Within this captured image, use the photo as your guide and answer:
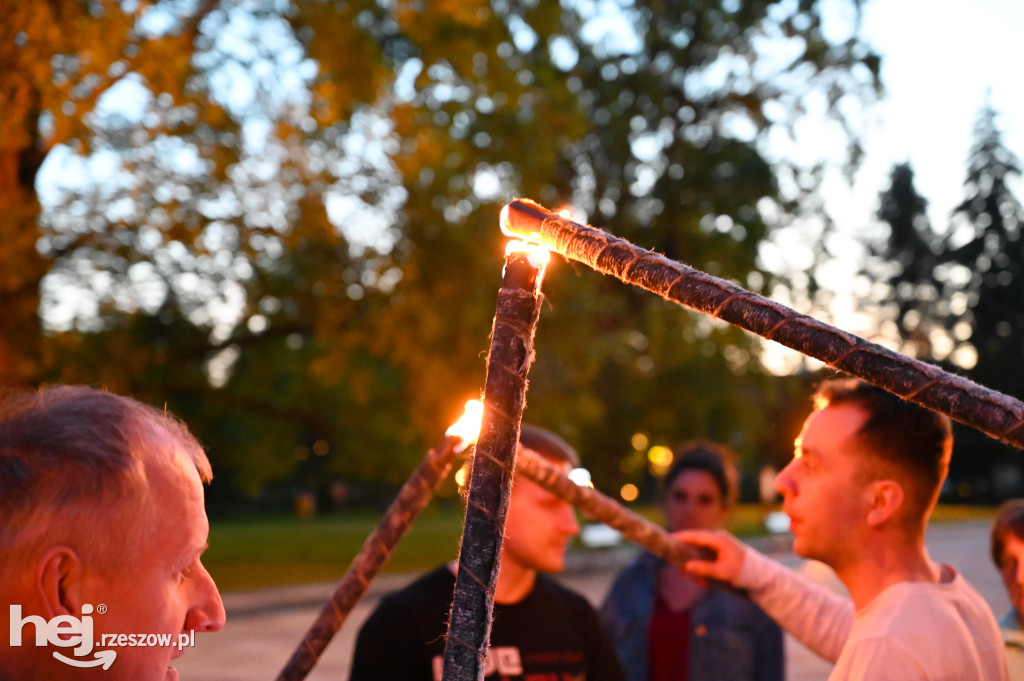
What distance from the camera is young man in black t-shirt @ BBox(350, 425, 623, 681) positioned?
2.80 metres

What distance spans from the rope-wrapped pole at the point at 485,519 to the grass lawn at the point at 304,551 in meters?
9.53

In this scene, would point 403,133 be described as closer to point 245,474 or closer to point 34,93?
point 34,93

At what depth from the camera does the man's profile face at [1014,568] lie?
293cm

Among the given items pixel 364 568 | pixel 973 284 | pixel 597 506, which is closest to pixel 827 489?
pixel 597 506

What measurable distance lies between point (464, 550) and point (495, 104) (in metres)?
13.0

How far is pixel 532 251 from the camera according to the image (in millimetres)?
1406

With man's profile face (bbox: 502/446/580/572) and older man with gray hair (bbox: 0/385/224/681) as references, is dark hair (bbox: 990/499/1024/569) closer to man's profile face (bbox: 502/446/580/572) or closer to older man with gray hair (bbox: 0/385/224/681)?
man's profile face (bbox: 502/446/580/572)

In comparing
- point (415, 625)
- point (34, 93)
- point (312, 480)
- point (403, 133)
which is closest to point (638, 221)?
point (403, 133)

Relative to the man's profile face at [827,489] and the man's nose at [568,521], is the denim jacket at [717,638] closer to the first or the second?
the man's nose at [568,521]

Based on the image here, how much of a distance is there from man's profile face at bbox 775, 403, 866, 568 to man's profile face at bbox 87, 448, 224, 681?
1.35 m

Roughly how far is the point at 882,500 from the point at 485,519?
121 centimetres

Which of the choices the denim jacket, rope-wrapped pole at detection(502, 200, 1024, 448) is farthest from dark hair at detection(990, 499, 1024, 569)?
rope-wrapped pole at detection(502, 200, 1024, 448)

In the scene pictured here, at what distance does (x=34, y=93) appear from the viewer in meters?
8.89
